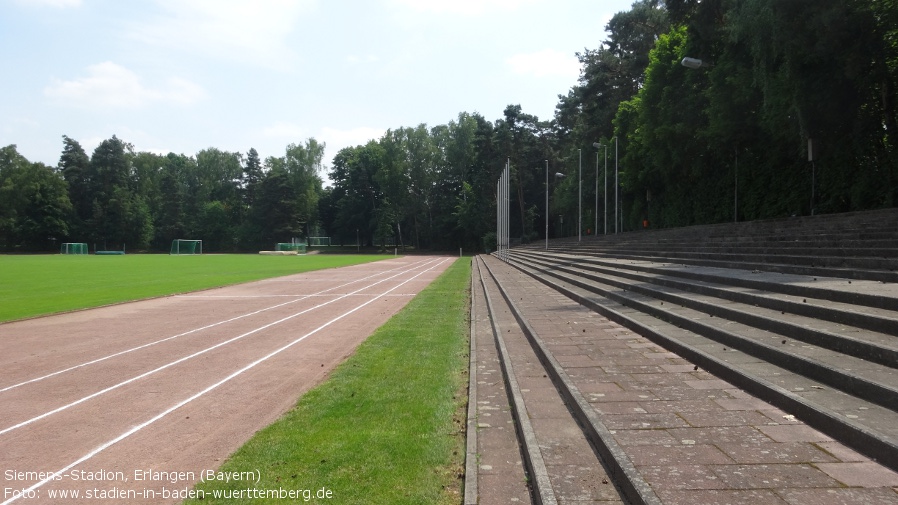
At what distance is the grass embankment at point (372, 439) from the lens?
13.4ft

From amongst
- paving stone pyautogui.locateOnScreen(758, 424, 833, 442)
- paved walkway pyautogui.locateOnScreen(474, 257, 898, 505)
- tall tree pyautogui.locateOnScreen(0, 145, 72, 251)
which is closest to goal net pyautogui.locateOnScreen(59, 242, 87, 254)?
tall tree pyautogui.locateOnScreen(0, 145, 72, 251)

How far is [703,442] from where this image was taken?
401cm

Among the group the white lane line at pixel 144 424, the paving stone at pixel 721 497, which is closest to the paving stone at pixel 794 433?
the paving stone at pixel 721 497

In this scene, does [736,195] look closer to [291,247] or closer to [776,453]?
[776,453]

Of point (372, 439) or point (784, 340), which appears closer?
point (372, 439)

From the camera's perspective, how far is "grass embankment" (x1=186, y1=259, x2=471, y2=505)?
4.07 m

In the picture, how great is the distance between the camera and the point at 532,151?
73.6 meters

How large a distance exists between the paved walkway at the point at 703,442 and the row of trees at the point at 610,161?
14.7 meters

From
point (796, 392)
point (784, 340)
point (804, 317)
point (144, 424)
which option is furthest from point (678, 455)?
point (144, 424)

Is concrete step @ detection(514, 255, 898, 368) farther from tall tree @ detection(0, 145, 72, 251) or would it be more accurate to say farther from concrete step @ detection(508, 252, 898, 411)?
tall tree @ detection(0, 145, 72, 251)

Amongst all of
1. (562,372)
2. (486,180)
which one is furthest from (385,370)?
(486,180)

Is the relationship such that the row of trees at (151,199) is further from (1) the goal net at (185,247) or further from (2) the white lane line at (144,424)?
(2) the white lane line at (144,424)

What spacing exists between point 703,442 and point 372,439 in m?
2.64

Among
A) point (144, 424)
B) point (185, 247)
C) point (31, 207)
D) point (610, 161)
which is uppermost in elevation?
point (610, 161)
